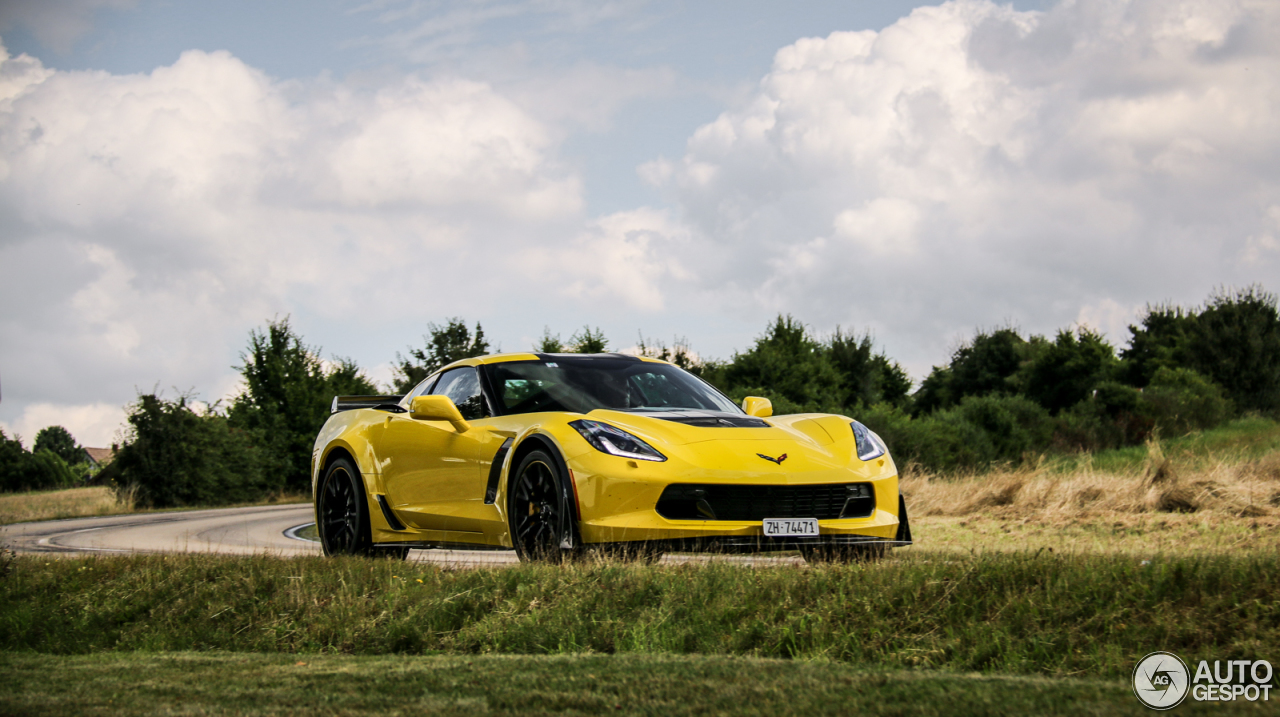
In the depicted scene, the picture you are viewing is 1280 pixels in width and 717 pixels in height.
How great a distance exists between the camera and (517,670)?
4.39 m

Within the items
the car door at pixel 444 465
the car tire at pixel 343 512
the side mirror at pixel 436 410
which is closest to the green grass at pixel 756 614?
the car door at pixel 444 465

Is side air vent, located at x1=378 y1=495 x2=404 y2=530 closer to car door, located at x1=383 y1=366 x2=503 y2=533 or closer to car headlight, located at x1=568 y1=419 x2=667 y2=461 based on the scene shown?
car door, located at x1=383 y1=366 x2=503 y2=533

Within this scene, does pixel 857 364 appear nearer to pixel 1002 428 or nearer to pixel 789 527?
pixel 1002 428

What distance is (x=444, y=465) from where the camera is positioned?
793 cm

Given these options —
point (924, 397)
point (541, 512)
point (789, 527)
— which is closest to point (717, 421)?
point (789, 527)

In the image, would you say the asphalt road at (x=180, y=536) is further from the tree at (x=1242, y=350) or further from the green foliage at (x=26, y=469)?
the green foliage at (x=26, y=469)

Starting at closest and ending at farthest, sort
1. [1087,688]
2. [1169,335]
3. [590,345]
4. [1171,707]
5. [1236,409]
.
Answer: [1171,707], [1087,688], [590,345], [1236,409], [1169,335]

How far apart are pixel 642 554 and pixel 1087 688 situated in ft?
10.1

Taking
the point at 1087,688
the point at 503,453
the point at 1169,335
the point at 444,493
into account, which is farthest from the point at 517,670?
the point at 1169,335

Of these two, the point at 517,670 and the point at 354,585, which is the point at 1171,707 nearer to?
the point at 517,670

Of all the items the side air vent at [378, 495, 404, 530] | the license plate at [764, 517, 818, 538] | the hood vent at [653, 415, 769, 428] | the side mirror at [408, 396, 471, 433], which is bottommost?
the license plate at [764, 517, 818, 538]

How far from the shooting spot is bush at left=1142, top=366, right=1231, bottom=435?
42594mm

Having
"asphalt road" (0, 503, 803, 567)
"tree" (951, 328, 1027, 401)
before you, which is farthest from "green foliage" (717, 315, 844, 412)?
"tree" (951, 328, 1027, 401)

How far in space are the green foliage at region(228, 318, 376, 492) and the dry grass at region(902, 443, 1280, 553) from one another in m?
35.3
